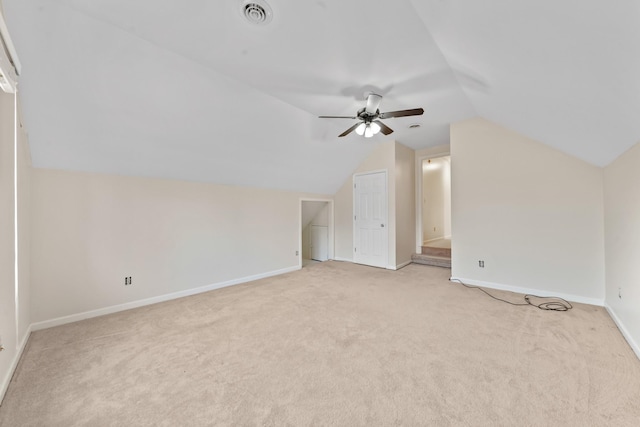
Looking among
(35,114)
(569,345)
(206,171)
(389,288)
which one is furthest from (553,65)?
(35,114)

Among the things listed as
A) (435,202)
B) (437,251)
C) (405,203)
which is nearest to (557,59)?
(405,203)

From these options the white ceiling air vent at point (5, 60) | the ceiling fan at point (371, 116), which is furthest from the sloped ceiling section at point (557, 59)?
the white ceiling air vent at point (5, 60)

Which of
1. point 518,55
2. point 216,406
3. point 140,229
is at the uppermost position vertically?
point 518,55

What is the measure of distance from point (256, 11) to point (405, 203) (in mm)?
4362

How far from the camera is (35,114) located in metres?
2.15

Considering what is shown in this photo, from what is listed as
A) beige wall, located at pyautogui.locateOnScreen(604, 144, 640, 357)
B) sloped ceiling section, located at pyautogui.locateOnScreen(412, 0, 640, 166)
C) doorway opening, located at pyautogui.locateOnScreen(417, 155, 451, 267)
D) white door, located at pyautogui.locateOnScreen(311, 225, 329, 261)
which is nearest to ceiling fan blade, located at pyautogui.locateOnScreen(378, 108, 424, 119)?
sloped ceiling section, located at pyautogui.locateOnScreen(412, 0, 640, 166)

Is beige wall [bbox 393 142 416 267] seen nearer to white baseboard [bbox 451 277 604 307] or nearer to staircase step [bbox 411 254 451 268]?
staircase step [bbox 411 254 451 268]

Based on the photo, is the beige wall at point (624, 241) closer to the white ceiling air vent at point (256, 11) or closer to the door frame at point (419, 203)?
the door frame at point (419, 203)

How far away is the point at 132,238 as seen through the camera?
2.99 meters

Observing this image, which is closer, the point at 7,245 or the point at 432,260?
the point at 7,245

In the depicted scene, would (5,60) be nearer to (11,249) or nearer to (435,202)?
(11,249)

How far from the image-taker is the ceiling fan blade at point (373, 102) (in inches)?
107

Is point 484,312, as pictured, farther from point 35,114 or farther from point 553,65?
point 35,114

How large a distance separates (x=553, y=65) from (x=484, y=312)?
8.05ft
